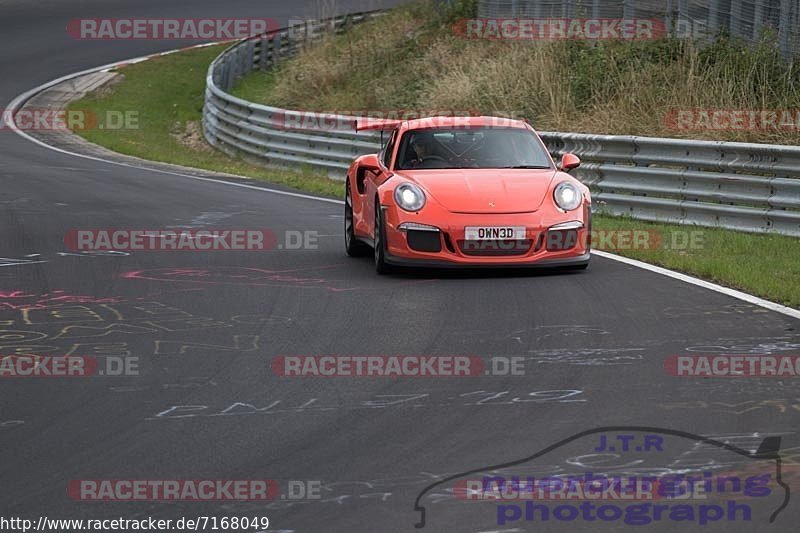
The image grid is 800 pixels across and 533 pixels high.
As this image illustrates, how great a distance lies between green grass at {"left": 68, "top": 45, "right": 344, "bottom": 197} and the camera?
2355cm

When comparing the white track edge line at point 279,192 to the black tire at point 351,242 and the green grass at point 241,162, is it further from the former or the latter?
the black tire at point 351,242

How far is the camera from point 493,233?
1171cm

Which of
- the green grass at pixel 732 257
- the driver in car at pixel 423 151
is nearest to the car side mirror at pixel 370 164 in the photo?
the driver in car at pixel 423 151

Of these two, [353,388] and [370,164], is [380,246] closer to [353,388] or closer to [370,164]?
[370,164]

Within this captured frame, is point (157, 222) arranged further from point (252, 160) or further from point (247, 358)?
point (252, 160)

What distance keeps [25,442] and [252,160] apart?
63.1 feet

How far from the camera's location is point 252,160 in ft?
83.6

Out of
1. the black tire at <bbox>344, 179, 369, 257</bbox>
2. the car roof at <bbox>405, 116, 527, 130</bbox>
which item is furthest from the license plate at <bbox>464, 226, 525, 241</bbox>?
the black tire at <bbox>344, 179, 369, 257</bbox>

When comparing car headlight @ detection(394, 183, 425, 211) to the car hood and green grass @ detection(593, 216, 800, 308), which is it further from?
green grass @ detection(593, 216, 800, 308)

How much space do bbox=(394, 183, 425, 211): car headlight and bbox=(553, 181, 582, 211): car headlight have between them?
114 centimetres

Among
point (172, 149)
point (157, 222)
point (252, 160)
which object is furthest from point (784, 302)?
point (172, 149)

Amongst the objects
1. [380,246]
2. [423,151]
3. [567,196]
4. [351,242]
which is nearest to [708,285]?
[567,196]

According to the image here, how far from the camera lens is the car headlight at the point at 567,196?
39.4 feet

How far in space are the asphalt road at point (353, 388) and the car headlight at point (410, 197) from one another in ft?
2.03
